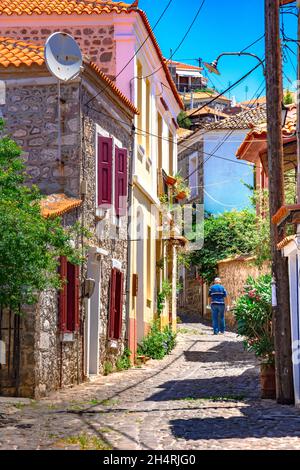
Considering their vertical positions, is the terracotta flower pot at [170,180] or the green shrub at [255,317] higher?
the terracotta flower pot at [170,180]

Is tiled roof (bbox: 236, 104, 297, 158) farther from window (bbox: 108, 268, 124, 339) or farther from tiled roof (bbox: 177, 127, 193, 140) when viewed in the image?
tiled roof (bbox: 177, 127, 193, 140)

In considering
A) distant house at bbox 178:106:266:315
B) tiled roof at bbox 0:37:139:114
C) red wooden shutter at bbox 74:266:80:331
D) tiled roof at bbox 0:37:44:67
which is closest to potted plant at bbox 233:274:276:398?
red wooden shutter at bbox 74:266:80:331

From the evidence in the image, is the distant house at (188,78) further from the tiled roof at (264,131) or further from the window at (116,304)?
the window at (116,304)

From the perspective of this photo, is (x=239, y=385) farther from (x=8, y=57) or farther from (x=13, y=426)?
(x=8, y=57)

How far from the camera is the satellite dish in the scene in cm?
1567

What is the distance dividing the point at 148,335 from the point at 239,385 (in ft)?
23.4

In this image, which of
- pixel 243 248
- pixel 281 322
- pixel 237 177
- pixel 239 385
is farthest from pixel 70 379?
pixel 237 177

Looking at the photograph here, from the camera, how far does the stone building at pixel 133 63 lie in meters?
20.8

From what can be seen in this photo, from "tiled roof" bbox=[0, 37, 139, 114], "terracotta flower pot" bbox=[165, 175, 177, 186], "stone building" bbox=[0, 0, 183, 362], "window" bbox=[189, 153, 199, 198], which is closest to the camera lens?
"tiled roof" bbox=[0, 37, 139, 114]

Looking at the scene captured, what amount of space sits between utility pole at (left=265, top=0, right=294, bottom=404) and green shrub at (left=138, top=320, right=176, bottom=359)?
28.4 ft

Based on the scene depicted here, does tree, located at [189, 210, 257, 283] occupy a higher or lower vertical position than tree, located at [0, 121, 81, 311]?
higher

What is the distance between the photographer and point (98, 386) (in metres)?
16.1

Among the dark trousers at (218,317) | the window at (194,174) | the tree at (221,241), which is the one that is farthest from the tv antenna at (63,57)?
the window at (194,174)

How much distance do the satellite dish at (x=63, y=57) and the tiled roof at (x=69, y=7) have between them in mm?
4955
